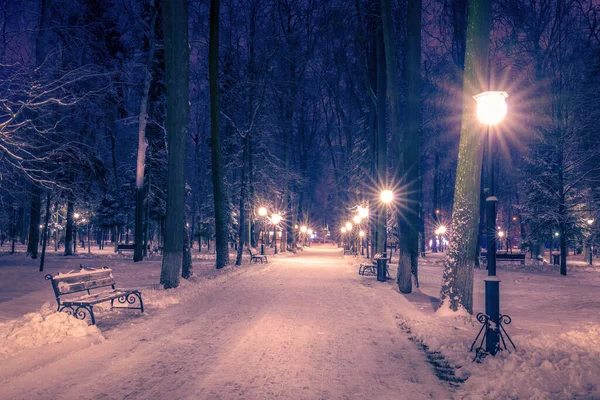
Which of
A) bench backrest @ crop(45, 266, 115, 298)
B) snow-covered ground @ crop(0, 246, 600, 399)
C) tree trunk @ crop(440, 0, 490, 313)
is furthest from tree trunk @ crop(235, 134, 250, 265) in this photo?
tree trunk @ crop(440, 0, 490, 313)

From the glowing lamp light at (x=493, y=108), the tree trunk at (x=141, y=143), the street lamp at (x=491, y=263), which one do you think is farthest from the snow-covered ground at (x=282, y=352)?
the tree trunk at (x=141, y=143)

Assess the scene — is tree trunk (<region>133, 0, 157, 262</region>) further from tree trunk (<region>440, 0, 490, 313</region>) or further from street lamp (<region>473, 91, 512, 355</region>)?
street lamp (<region>473, 91, 512, 355</region>)

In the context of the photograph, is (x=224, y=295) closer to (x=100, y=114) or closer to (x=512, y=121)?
(x=100, y=114)

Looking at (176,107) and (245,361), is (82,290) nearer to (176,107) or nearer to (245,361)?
(245,361)

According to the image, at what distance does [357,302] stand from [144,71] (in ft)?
65.2

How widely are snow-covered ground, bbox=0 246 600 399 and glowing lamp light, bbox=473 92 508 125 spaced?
356 cm

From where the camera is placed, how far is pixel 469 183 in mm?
9484

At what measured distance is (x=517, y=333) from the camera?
7.97m

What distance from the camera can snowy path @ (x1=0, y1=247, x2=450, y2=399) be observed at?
497cm

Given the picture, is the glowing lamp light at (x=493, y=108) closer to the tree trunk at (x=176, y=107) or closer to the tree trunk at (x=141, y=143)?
the tree trunk at (x=176, y=107)

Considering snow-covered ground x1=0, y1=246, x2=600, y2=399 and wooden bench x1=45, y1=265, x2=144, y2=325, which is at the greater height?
wooden bench x1=45, y1=265, x2=144, y2=325

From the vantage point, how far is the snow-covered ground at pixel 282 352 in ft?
16.3

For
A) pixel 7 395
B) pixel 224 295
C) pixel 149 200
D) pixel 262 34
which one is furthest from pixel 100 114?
pixel 149 200

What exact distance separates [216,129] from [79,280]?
12034 mm
